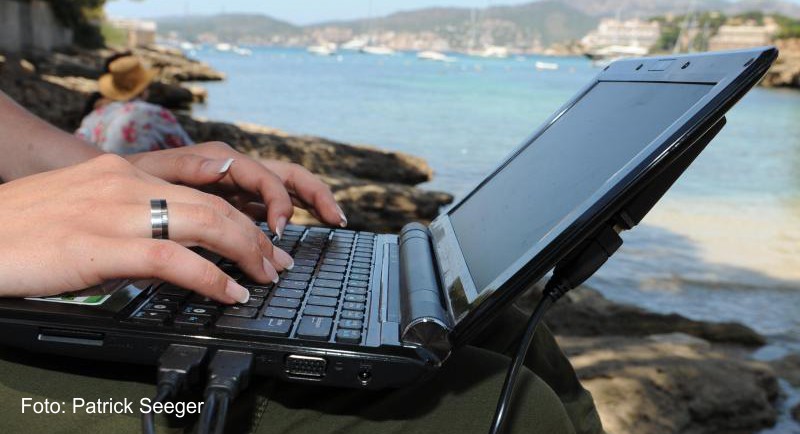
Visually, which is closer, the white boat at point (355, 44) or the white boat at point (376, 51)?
the white boat at point (376, 51)

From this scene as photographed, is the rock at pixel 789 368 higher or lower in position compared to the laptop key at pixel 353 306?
lower

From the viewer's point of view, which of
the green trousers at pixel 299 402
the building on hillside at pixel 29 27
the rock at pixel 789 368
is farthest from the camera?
the building on hillside at pixel 29 27

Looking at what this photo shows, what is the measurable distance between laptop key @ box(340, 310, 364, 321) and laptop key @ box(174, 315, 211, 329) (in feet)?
0.61

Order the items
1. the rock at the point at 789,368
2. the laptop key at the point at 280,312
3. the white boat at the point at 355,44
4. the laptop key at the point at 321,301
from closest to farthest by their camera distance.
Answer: the laptop key at the point at 280,312 → the laptop key at the point at 321,301 → the rock at the point at 789,368 → the white boat at the point at 355,44

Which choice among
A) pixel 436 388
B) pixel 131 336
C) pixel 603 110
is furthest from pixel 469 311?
pixel 603 110

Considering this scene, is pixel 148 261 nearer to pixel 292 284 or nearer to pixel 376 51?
pixel 292 284

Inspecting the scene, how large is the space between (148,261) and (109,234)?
0.09m

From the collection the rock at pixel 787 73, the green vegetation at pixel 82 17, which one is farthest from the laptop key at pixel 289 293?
the rock at pixel 787 73

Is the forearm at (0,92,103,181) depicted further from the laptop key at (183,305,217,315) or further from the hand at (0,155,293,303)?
the laptop key at (183,305,217,315)

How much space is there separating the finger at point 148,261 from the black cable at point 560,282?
1.31 feet

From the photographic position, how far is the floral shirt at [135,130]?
4.14 meters

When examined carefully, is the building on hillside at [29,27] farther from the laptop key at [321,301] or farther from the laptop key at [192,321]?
the laptop key at [192,321]

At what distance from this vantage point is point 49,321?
906 mm

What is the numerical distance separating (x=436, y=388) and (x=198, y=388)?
11.6 inches
